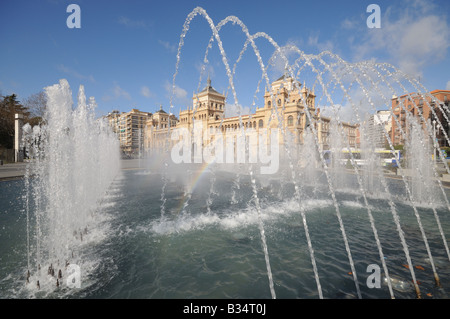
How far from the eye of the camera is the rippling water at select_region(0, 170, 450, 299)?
149 inches

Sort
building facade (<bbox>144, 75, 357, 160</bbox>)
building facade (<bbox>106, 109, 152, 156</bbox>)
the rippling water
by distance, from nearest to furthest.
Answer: the rippling water
building facade (<bbox>144, 75, 357, 160</bbox>)
building facade (<bbox>106, 109, 152, 156</bbox>)

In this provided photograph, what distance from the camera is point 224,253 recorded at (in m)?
5.13

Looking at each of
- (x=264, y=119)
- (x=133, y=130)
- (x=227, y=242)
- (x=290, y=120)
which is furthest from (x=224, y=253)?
(x=133, y=130)

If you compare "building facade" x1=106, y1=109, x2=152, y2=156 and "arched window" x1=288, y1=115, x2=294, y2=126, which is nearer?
"arched window" x1=288, y1=115, x2=294, y2=126

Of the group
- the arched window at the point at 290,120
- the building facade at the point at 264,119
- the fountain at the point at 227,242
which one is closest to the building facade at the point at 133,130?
the building facade at the point at 264,119

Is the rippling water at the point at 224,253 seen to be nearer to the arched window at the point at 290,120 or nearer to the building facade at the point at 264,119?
the building facade at the point at 264,119

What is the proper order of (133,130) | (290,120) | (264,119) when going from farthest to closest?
(133,130) → (264,119) → (290,120)

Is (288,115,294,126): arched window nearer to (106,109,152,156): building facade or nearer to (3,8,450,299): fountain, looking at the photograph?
(3,8,450,299): fountain

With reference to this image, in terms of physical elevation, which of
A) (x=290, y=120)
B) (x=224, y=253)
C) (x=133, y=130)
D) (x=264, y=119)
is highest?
(x=133, y=130)

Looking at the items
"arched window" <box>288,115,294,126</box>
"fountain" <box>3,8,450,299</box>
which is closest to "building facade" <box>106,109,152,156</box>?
"arched window" <box>288,115,294,126</box>

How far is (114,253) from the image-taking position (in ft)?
16.4

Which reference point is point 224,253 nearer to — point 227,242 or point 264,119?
point 227,242

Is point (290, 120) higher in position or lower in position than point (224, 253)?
higher
